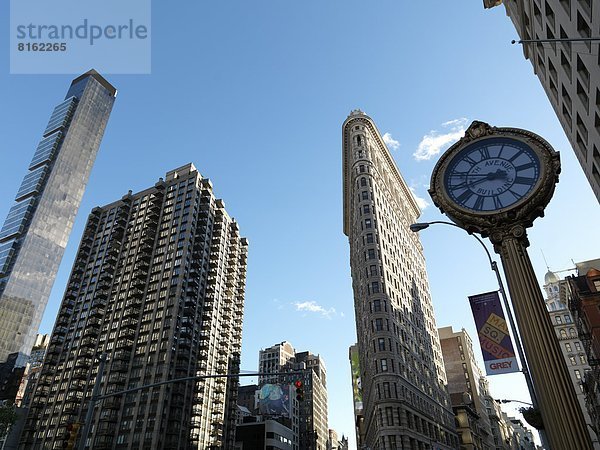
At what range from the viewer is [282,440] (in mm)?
112250

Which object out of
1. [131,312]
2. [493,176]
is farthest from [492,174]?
[131,312]

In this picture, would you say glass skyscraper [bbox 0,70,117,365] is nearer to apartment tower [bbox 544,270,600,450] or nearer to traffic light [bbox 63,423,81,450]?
traffic light [bbox 63,423,81,450]

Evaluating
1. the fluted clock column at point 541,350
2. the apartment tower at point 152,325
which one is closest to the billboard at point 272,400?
the apartment tower at point 152,325

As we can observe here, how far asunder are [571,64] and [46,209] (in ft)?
511

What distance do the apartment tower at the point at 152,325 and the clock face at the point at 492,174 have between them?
7829 cm

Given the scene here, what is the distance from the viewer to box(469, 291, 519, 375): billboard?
41.9 feet

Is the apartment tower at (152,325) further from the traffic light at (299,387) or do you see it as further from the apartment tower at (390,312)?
the traffic light at (299,387)

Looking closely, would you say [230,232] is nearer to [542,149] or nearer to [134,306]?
[134,306]

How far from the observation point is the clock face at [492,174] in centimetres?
1478

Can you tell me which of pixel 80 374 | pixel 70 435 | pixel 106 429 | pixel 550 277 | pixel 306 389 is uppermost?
pixel 550 277

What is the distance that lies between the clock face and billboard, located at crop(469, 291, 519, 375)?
3251 mm

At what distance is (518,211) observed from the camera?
1428 centimetres

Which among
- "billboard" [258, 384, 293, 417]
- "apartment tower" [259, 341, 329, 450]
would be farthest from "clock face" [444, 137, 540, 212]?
"apartment tower" [259, 341, 329, 450]

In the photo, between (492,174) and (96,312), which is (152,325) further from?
(492,174)
